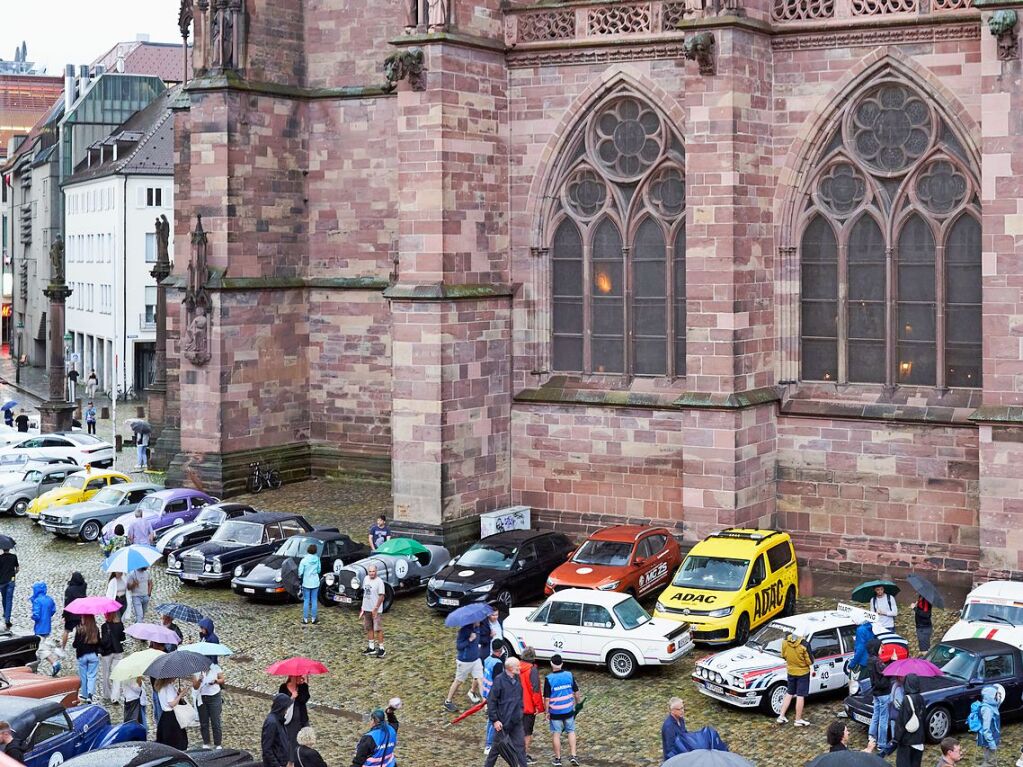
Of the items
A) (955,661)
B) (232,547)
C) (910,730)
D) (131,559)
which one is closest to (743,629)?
(955,661)

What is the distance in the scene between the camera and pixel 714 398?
1200 inches

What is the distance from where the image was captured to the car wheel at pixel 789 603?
1090 inches

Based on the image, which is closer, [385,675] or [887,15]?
[385,675]

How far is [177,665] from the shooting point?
790 inches

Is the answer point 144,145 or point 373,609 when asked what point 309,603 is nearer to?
point 373,609

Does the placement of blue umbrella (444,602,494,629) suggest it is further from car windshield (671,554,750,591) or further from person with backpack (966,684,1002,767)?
person with backpack (966,684,1002,767)

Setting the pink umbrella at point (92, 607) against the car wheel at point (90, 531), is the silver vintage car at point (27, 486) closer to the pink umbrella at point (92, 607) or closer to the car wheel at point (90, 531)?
the car wheel at point (90, 531)

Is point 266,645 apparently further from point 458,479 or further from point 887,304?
point 887,304

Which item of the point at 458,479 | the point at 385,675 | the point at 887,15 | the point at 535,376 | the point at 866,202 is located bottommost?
the point at 385,675

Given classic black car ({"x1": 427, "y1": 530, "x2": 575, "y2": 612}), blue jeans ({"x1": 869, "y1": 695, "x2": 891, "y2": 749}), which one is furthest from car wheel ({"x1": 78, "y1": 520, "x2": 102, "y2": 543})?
blue jeans ({"x1": 869, "y1": 695, "x2": 891, "y2": 749})

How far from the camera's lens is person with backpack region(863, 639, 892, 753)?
815 inches

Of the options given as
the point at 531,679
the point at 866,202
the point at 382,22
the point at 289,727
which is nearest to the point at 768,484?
the point at 866,202

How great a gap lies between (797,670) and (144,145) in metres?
60.5

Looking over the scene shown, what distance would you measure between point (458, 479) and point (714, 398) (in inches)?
239
